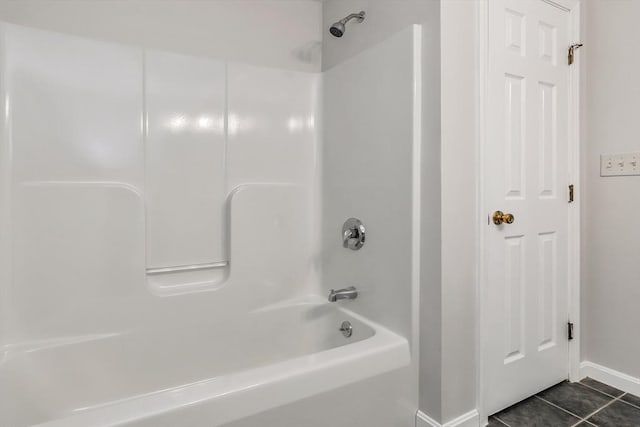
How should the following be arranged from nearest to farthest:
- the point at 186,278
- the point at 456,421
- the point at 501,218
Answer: the point at 456,421 < the point at 501,218 < the point at 186,278

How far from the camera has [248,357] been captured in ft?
5.70

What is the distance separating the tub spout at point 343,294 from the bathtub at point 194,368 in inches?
3.9

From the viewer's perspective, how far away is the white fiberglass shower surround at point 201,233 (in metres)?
1.32

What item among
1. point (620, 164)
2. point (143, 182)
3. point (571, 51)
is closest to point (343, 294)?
point (143, 182)

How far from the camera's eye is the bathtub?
3.19 ft

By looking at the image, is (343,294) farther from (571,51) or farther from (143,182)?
(571,51)

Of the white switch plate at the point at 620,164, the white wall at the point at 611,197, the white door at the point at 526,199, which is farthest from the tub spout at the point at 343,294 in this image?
the white switch plate at the point at 620,164

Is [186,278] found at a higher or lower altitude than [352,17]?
lower

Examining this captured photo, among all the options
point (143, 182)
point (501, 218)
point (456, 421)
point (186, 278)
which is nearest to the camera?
point (456, 421)

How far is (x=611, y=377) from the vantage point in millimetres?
1751

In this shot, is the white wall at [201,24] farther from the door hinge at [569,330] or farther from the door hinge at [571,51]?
the door hinge at [569,330]

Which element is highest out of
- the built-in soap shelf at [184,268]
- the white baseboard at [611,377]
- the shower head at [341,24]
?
the shower head at [341,24]

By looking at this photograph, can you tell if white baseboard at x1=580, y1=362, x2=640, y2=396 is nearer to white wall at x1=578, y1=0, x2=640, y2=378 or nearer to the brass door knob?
white wall at x1=578, y1=0, x2=640, y2=378

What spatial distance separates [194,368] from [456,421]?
3.93 ft
